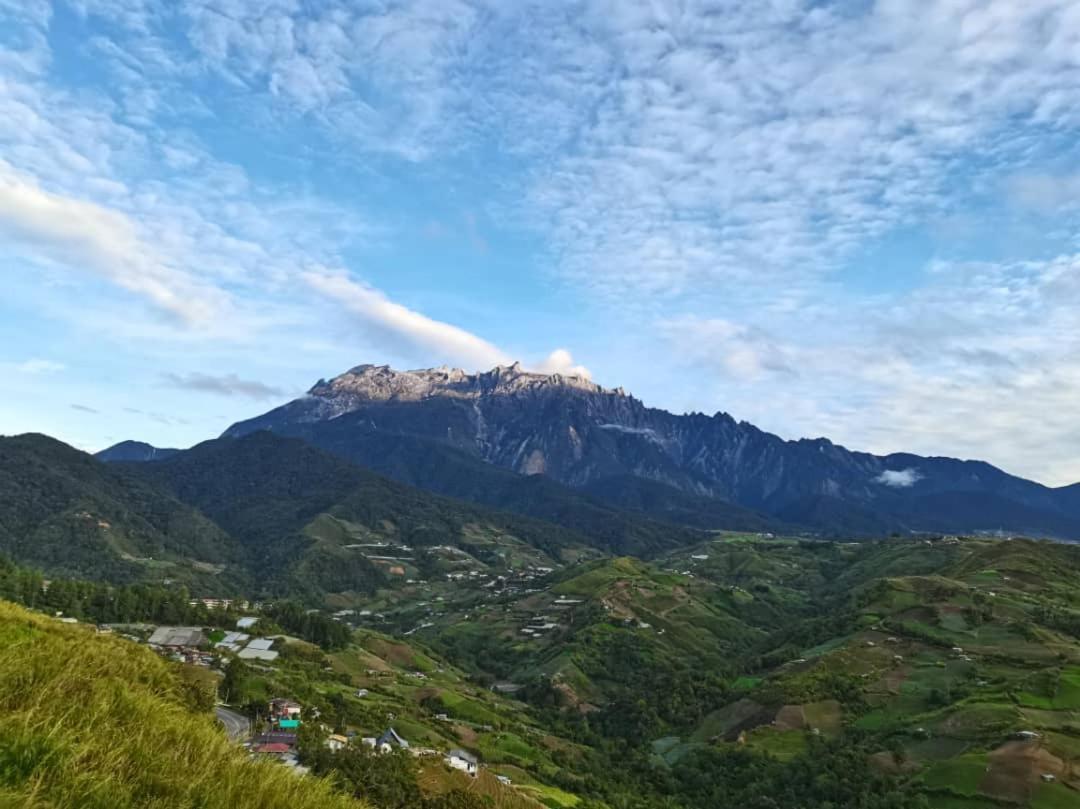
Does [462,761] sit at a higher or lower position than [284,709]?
lower

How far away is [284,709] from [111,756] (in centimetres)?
8195

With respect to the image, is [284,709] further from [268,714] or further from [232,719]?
[232,719]

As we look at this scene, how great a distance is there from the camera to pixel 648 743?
133625mm

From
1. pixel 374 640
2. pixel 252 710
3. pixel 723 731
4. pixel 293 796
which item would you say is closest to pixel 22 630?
pixel 293 796

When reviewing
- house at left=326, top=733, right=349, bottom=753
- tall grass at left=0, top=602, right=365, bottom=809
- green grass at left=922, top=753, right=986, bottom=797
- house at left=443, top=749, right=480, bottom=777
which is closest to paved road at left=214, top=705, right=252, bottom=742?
house at left=326, top=733, right=349, bottom=753

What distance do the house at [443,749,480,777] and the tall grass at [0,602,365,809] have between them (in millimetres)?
75404

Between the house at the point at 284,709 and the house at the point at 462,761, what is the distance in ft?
62.4

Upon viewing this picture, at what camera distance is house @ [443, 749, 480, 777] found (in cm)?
7894

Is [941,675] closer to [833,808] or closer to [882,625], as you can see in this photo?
[882,625]

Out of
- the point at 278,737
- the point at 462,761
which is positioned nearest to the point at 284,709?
the point at 278,737

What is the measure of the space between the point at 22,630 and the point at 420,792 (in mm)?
47261

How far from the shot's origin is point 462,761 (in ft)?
274

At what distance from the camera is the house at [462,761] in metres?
78.9

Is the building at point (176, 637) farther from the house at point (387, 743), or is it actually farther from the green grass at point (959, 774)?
the green grass at point (959, 774)
